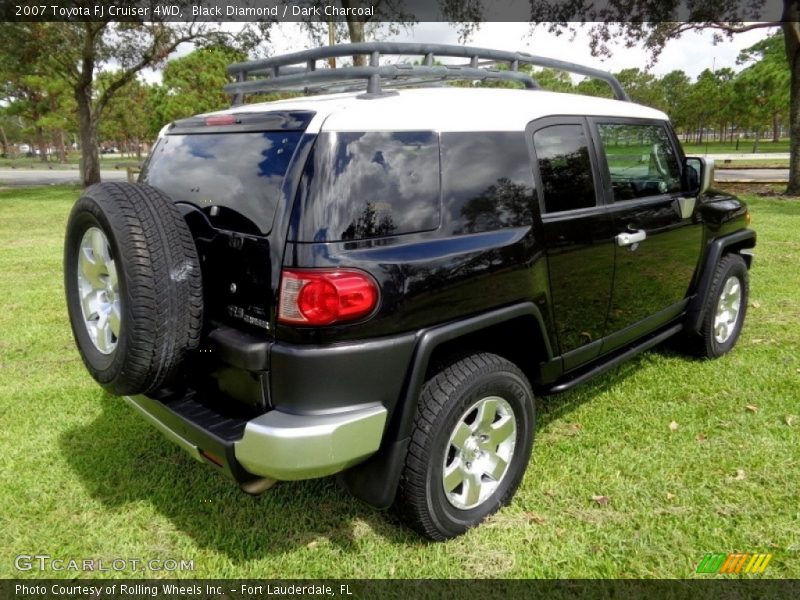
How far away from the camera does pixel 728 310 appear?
4.71 m

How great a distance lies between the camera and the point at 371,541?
2.67 metres

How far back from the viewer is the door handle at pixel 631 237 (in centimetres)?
327

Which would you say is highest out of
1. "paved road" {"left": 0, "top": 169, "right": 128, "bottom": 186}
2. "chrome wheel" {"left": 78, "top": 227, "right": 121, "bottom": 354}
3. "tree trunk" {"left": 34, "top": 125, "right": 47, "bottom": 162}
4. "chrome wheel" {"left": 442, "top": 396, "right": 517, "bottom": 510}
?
"tree trunk" {"left": 34, "top": 125, "right": 47, "bottom": 162}

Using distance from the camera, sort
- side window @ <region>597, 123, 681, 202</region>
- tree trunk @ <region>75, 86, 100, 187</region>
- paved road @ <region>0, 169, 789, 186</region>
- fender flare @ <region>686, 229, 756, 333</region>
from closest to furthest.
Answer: side window @ <region>597, 123, 681, 202</region> → fender flare @ <region>686, 229, 756, 333</region> → paved road @ <region>0, 169, 789, 186</region> → tree trunk @ <region>75, 86, 100, 187</region>

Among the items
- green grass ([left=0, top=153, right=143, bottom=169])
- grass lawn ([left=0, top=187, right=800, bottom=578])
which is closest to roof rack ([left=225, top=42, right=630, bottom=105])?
grass lawn ([left=0, top=187, right=800, bottom=578])

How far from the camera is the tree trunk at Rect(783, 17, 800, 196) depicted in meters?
14.0

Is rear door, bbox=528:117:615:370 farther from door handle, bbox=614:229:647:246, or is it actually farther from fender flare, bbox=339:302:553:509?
fender flare, bbox=339:302:553:509

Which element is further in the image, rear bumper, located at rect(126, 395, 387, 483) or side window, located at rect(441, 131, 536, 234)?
side window, located at rect(441, 131, 536, 234)

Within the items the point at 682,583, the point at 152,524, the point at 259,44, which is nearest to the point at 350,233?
the point at 152,524

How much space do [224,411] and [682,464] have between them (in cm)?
249

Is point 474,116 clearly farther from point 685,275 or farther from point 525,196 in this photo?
point 685,275

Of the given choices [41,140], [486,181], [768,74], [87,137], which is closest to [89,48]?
[87,137]

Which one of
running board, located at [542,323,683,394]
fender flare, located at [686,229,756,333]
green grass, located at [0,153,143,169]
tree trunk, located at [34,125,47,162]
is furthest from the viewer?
tree trunk, located at [34,125,47,162]

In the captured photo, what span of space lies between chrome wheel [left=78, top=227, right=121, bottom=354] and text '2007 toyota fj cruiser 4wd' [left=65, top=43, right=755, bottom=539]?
0.01m
